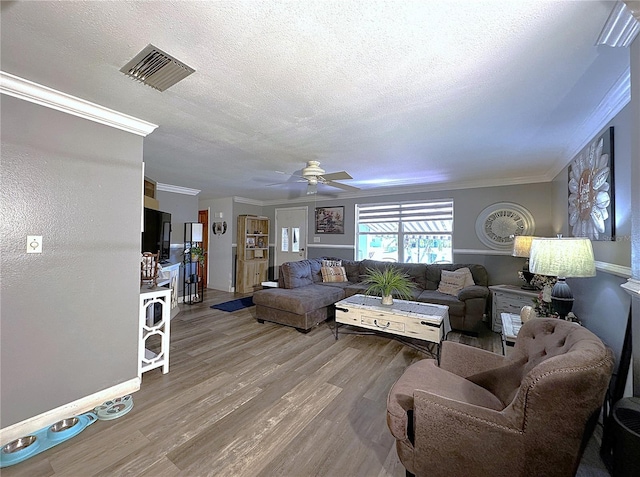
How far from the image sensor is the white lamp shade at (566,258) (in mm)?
1645

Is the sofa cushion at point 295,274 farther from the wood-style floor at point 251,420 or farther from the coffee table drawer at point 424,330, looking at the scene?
the coffee table drawer at point 424,330

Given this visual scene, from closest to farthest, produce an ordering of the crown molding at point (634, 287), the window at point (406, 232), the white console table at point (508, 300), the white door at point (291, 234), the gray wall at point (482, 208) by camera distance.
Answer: the crown molding at point (634, 287)
the white console table at point (508, 300)
the gray wall at point (482, 208)
the window at point (406, 232)
the white door at point (291, 234)

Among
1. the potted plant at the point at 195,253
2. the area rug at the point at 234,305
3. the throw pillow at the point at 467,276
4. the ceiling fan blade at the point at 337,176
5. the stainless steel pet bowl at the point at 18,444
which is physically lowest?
the area rug at the point at 234,305

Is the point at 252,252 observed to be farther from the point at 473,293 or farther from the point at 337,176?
the point at 473,293

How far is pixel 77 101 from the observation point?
1848mm

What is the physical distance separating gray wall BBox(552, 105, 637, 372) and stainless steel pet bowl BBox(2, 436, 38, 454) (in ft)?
12.0

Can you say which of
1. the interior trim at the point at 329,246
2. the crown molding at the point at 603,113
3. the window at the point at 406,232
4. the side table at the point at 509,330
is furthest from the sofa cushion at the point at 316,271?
the crown molding at the point at 603,113

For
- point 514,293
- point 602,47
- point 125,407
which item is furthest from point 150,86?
point 514,293

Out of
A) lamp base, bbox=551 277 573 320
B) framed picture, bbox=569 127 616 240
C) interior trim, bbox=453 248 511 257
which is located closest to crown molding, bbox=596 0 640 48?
framed picture, bbox=569 127 616 240

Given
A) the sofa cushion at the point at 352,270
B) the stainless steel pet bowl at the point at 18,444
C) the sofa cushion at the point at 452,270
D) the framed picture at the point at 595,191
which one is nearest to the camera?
the stainless steel pet bowl at the point at 18,444

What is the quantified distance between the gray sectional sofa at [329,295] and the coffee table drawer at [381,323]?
2.91 feet

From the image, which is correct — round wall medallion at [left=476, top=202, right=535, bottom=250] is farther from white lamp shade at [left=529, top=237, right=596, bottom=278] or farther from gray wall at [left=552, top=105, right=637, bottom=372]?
white lamp shade at [left=529, top=237, right=596, bottom=278]

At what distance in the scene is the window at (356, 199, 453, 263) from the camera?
4.91m

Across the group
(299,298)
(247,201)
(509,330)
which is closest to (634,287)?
(509,330)
